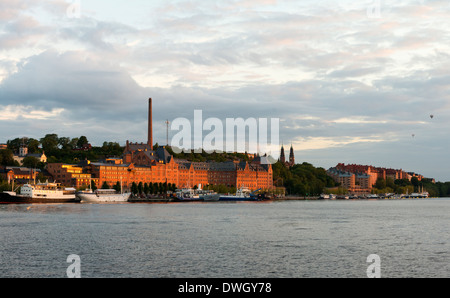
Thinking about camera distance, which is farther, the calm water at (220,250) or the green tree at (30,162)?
the green tree at (30,162)

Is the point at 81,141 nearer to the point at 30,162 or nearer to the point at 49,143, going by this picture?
the point at 49,143

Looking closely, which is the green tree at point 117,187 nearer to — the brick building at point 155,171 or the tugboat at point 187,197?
the brick building at point 155,171

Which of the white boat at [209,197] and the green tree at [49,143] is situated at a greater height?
the green tree at [49,143]

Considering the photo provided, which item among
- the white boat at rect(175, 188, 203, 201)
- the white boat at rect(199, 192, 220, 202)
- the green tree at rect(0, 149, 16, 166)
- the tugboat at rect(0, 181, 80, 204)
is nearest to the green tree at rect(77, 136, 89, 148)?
the green tree at rect(0, 149, 16, 166)

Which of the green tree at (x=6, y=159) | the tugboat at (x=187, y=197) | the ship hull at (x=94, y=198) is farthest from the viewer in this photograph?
the green tree at (x=6, y=159)

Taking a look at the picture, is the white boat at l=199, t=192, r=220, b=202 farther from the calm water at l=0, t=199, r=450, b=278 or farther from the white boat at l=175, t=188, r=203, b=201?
the calm water at l=0, t=199, r=450, b=278

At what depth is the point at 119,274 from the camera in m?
23.1

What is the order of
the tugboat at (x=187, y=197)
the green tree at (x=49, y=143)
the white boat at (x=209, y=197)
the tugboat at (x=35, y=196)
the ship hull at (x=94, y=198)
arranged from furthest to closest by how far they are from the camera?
the green tree at (x=49, y=143) → the white boat at (x=209, y=197) → the tugboat at (x=187, y=197) → the ship hull at (x=94, y=198) → the tugboat at (x=35, y=196)

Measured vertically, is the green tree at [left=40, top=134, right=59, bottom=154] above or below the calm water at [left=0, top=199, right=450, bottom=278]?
above

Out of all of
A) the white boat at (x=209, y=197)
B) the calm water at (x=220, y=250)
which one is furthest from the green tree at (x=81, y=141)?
the calm water at (x=220, y=250)

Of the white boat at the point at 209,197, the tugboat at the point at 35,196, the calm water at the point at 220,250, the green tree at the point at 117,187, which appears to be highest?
the green tree at the point at 117,187

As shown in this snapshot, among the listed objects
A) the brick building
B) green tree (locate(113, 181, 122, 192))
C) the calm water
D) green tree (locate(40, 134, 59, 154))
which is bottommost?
the calm water

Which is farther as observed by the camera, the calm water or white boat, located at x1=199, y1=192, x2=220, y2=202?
white boat, located at x1=199, y1=192, x2=220, y2=202
